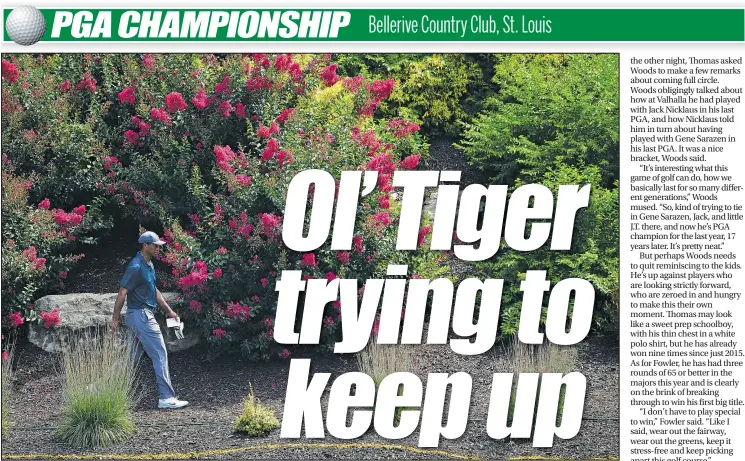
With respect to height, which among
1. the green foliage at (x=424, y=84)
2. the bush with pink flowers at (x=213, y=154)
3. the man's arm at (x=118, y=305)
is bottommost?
the man's arm at (x=118, y=305)

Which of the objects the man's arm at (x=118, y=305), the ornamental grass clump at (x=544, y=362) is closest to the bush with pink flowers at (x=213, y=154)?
the man's arm at (x=118, y=305)

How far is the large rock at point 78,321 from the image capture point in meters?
11.8

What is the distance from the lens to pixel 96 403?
10133 mm

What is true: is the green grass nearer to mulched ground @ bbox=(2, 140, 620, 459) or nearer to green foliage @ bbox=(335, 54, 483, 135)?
mulched ground @ bbox=(2, 140, 620, 459)

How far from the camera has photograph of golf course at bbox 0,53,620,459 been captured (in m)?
10.5

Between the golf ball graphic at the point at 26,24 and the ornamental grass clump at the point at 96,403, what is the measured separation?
115 inches

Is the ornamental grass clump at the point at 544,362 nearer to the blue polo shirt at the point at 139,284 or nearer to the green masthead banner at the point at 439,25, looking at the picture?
the green masthead banner at the point at 439,25

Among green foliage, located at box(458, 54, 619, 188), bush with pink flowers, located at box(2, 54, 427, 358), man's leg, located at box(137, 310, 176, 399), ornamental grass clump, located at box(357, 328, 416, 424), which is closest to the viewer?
ornamental grass clump, located at box(357, 328, 416, 424)

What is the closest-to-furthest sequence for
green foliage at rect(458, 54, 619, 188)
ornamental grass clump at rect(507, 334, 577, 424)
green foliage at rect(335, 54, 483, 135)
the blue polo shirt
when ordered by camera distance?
ornamental grass clump at rect(507, 334, 577, 424) < the blue polo shirt < green foliage at rect(458, 54, 619, 188) < green foliage at rect(335, 54, 483, 135)

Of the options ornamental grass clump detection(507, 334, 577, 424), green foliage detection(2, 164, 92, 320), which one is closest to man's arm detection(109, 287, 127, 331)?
green foliage detection(2, 164, 92, 320)

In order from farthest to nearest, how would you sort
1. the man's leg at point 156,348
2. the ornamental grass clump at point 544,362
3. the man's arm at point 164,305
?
the man's arm at point 164,305
the man's leg at point 156,348
the ornamental grass clump at point 544,362

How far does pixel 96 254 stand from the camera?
1282 cm

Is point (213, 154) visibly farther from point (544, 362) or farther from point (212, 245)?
point (544, 362)

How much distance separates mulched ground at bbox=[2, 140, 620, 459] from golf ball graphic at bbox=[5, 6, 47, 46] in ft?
10.00
